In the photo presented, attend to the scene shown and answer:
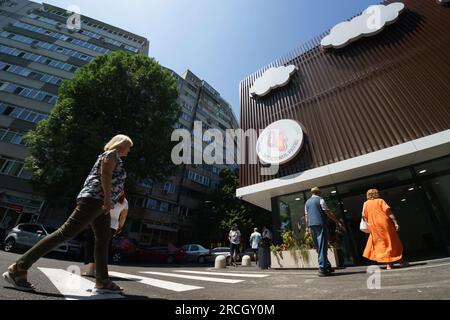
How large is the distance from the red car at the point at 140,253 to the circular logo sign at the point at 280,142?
10.7 meters

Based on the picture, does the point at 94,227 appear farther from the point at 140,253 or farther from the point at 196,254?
the point at 196,254

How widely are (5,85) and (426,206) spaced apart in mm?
37955

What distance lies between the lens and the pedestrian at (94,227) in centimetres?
254

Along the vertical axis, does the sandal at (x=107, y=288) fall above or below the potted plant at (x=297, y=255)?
below

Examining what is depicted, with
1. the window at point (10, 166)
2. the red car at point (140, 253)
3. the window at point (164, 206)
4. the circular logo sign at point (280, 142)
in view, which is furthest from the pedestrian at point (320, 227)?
the window at point (164, 206)

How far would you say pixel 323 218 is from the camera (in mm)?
5309

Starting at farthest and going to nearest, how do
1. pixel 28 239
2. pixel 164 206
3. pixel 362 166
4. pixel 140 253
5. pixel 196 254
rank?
pixel 164 206, pixel 196 254, pixel 140 253, pixel 28 239, pixel 362 166

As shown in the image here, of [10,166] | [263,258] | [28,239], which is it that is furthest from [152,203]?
[263,258]

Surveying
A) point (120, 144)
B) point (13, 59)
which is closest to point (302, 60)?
point (120, 144)

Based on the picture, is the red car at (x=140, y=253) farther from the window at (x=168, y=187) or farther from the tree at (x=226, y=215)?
the window at (x=168, y=187)

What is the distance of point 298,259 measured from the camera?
8891 mm

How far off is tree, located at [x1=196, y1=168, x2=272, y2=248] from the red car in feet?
31.3

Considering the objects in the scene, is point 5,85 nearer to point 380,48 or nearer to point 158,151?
point 158,151

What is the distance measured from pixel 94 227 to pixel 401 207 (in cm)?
1221
